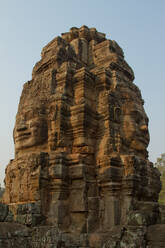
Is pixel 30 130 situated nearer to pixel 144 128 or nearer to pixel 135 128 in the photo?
pixel 135 128

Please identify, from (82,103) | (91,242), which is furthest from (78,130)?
(91,242)

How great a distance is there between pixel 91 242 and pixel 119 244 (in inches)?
40.4

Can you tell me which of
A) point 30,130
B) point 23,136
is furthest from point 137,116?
point 23,136

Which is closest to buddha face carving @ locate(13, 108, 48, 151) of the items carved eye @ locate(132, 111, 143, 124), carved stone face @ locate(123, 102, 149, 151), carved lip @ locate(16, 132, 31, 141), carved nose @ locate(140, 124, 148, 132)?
carved lip @ locate(16, 132, 31, 141)

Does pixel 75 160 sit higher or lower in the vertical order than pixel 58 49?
lower

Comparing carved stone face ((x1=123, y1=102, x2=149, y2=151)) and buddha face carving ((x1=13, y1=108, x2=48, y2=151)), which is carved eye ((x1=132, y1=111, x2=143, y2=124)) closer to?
carved stone face ((x1=123, y1=102, x2=149, y2=151))

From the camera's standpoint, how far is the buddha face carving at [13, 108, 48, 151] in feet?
26.4

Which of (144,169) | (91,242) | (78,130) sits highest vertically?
(78,130)

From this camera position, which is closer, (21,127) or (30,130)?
(30,130)

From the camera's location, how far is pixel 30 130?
8164 mm

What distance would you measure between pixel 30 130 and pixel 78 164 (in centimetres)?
202

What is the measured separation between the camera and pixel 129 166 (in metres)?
7.29

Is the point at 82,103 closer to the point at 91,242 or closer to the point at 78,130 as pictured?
the point at 78,130

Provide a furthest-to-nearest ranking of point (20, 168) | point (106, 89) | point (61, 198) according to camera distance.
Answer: point (106, 89) → point (20, 168) → point (61, 198)
